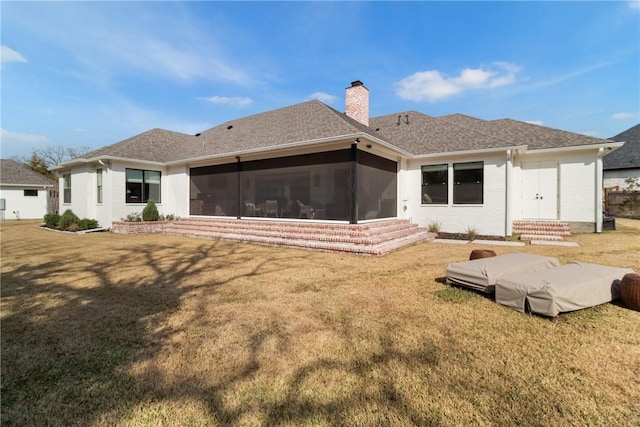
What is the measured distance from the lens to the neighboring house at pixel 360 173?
1060 centimetres

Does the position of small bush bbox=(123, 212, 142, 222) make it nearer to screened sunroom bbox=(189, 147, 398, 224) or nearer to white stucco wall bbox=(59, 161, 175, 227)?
white stucco wall bbox=(59, 161, 175, 227)

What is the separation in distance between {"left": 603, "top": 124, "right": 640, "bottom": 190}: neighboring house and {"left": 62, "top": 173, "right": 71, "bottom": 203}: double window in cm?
3486

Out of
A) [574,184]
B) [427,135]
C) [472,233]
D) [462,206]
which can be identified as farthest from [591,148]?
[427,135]

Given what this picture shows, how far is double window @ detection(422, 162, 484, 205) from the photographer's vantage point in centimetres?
1121

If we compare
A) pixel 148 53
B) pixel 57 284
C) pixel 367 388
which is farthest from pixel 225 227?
pixel 367 388

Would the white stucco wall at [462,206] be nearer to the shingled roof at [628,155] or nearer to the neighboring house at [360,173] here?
the neighboring house at [360,173]

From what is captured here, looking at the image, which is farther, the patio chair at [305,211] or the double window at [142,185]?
the double window at [142,185]

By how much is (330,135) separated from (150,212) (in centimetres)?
1002

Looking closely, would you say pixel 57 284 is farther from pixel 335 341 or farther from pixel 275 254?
pixel 335 341

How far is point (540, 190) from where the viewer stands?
12289 millimetres

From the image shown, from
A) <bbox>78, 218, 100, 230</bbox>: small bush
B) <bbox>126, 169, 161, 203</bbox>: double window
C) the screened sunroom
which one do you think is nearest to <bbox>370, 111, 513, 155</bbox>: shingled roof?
the screened sunroom

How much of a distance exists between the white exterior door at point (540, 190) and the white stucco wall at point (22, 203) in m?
34.3

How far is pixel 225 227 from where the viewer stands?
12.3 meters

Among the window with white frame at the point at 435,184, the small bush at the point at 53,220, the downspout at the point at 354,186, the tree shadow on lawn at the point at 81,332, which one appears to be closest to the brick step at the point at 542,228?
the window with white frame at the point at 435,184
